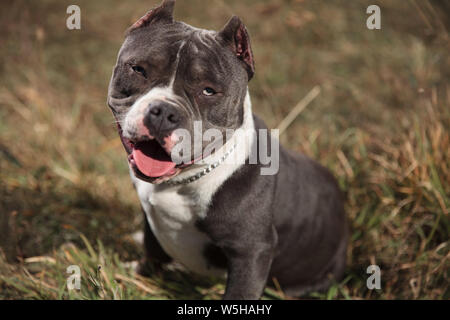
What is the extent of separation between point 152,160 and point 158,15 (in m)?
0.73

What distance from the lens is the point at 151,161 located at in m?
2.33

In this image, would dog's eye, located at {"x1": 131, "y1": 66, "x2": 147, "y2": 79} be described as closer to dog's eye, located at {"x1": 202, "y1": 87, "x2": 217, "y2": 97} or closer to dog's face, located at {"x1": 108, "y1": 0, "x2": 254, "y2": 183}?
dog's face, located at {"x1": 108, "y1": 0, "x2": 254, "y2": 183}

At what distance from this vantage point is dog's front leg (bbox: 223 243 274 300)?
2559 mm

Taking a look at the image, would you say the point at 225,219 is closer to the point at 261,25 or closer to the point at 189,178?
the point at 189,178

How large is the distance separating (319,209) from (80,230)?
188 cm

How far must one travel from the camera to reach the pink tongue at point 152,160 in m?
2.28

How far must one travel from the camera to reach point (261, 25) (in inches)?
277

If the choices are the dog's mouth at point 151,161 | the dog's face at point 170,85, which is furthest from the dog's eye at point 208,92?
the dog's mouth at point 151,161

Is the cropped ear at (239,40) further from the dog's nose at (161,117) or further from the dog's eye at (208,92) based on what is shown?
the dog's nose at (161,117)

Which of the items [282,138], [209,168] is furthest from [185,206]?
[282,138]

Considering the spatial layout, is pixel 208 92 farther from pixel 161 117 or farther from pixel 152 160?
pixel 152 160

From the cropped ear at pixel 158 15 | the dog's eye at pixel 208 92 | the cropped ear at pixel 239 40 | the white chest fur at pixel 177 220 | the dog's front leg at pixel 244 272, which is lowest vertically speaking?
the dog's front leg at pixel 244 272
